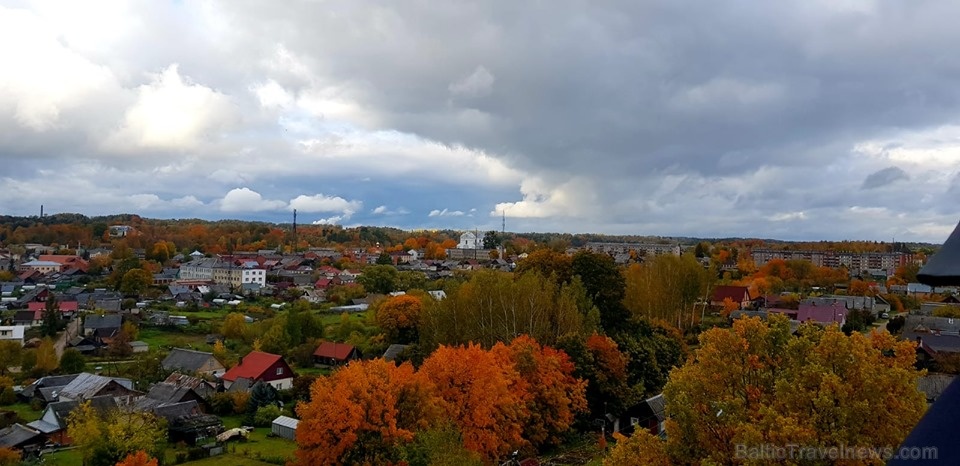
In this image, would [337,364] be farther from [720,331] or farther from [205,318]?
[720,331]

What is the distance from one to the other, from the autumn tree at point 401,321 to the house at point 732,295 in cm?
2716

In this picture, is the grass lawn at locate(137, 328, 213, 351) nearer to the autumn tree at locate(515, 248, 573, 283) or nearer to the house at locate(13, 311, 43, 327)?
the house at locate(13, 311, 43, 327)

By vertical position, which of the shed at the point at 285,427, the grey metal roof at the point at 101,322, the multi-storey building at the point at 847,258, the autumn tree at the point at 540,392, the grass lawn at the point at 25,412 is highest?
the multi-storey building at the point at 847,258

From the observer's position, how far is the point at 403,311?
3541 centimetres

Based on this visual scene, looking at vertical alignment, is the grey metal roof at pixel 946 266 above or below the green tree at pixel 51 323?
above

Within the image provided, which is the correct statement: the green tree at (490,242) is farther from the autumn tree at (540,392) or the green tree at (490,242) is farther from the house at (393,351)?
the autumn tree at (540,392)

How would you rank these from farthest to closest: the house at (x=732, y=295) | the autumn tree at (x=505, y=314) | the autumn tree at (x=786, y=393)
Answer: the house at (x=732, y=295)
the autumn tree at (x=505, y=314)
the autumn tree at (x=786, y=393)

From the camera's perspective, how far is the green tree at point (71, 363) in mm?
32281

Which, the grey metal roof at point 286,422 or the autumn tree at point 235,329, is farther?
the autumn tree at point 235,329

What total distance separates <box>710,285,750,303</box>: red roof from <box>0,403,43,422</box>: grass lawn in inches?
1776

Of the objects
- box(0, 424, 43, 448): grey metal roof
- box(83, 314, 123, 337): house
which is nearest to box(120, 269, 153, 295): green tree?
box(83, 314, 123, 337): house

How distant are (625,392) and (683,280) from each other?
64.2 feet

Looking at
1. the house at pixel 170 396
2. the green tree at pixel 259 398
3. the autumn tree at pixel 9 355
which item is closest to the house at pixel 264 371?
the green tree at pixel 259 398

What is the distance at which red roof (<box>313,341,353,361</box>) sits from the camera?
35.2m
